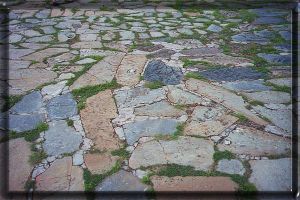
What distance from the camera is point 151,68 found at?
4.09 m

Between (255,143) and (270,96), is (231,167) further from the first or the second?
(270,96)

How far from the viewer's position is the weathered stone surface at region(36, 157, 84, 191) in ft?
7.47

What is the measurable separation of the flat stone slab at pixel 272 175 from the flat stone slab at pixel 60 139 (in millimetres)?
1370

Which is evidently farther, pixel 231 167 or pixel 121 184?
pixel 231 167

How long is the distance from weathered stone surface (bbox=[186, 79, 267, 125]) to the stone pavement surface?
1 cm

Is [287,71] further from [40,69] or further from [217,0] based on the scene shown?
[217,0]

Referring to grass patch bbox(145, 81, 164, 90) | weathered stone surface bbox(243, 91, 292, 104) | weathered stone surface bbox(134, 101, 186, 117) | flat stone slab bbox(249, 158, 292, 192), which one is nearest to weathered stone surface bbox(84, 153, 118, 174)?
weathered stone surface bbox(134, 101, 186, 117)

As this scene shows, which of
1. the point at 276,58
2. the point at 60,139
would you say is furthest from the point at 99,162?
the point at 276,58

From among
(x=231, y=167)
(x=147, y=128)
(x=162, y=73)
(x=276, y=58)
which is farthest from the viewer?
(x=276, y=58)

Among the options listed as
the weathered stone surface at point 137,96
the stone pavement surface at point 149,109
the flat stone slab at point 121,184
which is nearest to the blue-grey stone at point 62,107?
the stone pavement surface at point 149,109

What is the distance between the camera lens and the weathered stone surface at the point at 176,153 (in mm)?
2486

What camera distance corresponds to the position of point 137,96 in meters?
3.47

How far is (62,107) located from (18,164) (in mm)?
913

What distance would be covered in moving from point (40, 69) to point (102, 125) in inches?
64.1
